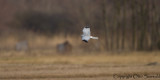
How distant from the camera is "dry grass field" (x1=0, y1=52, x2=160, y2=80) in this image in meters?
19.3

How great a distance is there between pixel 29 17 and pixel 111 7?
10.8 metres

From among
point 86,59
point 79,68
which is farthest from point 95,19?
point 79,68

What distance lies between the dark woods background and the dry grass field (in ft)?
8.90

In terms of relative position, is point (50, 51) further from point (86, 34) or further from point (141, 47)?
point (86, 34)

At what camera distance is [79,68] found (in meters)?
22.9

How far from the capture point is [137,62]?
26922mm

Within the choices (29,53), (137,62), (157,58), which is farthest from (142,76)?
(29,53)

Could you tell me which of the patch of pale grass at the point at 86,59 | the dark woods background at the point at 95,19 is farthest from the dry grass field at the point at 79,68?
the dark woods background at the point at 95,19

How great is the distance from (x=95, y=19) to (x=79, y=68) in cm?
1831

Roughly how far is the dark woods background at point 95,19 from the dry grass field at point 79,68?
2.71 metres

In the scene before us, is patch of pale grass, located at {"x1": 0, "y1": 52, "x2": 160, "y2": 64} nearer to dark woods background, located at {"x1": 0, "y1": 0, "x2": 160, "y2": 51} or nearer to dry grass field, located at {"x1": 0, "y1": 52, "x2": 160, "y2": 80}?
dry grass field, located at {"x1": 0, "y1": 52, "x2": 160, "y2": 80}

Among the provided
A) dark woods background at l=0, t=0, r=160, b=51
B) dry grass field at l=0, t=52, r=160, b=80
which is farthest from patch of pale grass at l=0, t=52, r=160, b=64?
dark woods background at l=0, t=0, r=160, b=51

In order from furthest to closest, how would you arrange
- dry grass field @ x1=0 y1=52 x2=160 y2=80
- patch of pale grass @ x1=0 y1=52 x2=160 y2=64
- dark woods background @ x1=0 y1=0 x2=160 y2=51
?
1. dark woods background @ x1=0 y1=0 x2=160 y2=51
2. patch of pale grass @ x1=0 y1=52 x2=160 y2=64
3. dry grass field @ x1=0 y1=52 x2=160 y2=80

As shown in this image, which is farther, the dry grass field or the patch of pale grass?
the patch of pale grass
